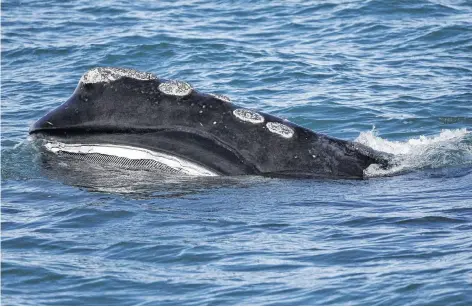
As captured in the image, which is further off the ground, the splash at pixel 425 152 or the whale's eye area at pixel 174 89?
the whale's eye area at pixel 174 89

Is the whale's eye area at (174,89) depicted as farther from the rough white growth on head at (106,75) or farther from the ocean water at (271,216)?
the ocean water at (271,216)

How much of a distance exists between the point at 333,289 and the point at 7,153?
5344mm

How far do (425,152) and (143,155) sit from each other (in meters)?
3.30

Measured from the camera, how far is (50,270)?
28.0 feet

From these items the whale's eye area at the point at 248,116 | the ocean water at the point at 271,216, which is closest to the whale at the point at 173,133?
the whale's eye area at the point at 248,116

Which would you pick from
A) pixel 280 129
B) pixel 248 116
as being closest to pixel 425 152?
pixel 280 129

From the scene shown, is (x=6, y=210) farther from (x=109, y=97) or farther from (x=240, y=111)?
(x=240, y=111)

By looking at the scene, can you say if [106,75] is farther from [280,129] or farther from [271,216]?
[271,216]

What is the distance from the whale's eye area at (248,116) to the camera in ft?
33.1

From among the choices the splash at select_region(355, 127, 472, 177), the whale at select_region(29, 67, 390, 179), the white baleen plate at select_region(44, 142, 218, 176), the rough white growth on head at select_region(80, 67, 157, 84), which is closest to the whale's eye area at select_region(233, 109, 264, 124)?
the whale at select_region(29, 67, 390, 179)

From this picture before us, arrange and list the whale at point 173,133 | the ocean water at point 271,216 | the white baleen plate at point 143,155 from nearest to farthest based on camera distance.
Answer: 1. the ocean water at point 271,216
2. the whale at point 173,133
3. the white baleen plate at point 143,155

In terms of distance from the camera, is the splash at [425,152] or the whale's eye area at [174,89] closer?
the whale's eye area at [174,89]

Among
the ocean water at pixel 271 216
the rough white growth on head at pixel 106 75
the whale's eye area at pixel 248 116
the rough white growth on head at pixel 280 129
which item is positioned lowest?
the ocean water at pixel 271 216

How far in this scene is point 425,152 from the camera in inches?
458
